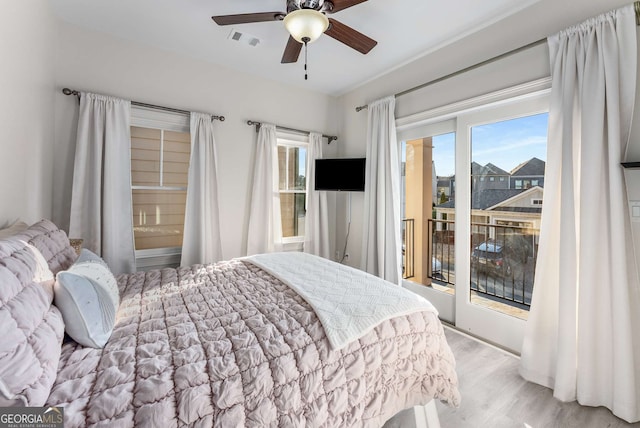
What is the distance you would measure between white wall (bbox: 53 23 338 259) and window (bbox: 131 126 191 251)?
358mm

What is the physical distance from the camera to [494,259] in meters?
2.57

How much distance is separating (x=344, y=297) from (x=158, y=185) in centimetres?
242

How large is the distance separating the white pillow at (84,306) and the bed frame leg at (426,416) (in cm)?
156

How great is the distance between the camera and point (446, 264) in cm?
296

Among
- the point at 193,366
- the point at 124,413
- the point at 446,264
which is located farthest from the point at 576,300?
the point at 124,413

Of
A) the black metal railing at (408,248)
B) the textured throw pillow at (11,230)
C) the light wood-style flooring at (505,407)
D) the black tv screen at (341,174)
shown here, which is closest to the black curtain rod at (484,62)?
the black tv screen at (341,174)

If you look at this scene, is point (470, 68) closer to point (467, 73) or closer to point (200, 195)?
point (467, 73)

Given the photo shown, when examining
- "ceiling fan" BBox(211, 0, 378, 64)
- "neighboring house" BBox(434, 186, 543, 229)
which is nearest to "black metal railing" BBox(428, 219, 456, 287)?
"neighboring house" BBox(434, 186, 543, 229)

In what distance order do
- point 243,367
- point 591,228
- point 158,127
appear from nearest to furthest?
point 243,367, point 591,228, point 158,127

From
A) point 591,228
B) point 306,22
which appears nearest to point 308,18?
point 306,22

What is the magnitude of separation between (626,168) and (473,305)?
1.54 meters

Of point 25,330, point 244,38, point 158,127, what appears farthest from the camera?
point 158,127

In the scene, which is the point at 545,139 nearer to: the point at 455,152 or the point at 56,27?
the point at 455,152

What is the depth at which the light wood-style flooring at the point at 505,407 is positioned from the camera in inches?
63.7
